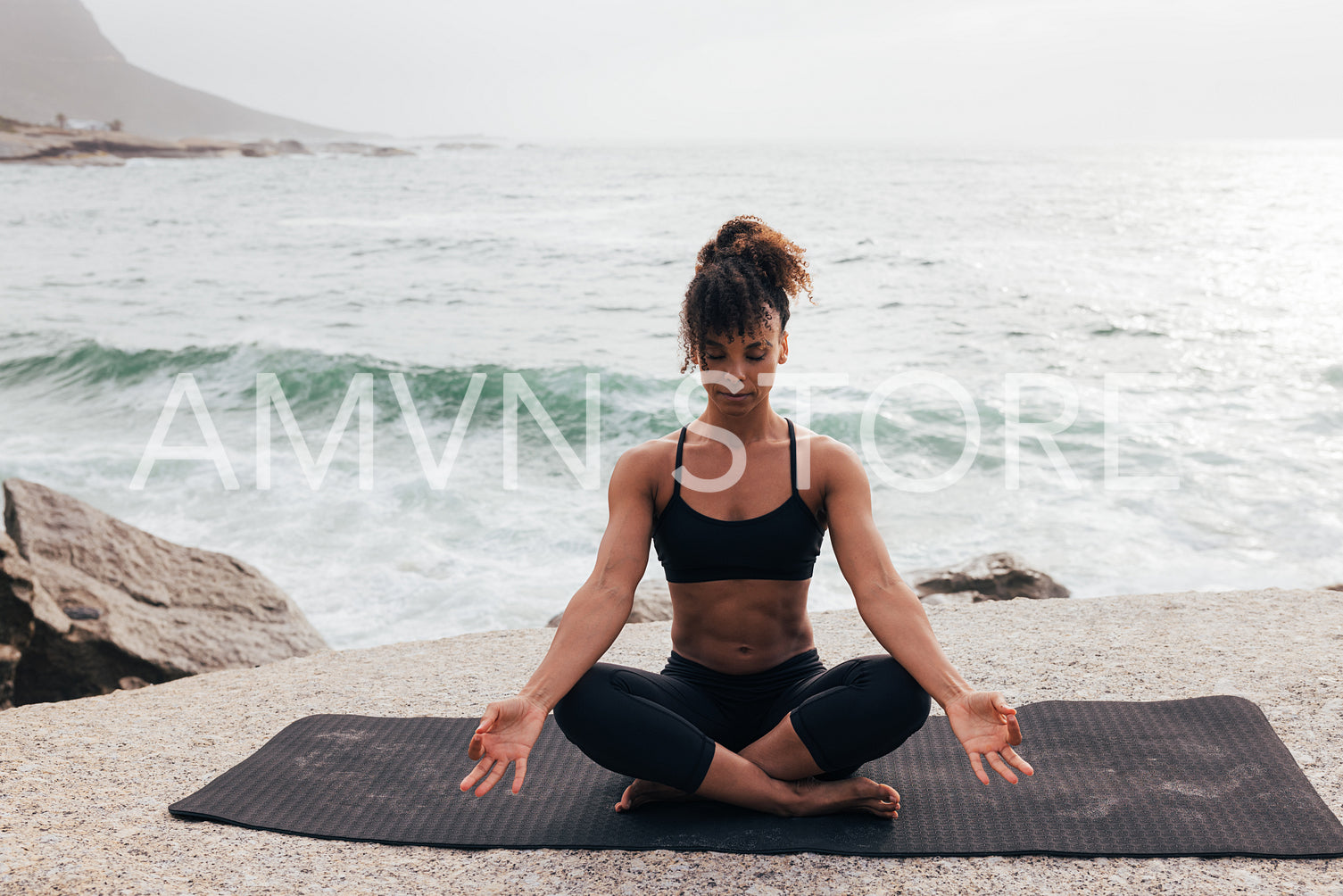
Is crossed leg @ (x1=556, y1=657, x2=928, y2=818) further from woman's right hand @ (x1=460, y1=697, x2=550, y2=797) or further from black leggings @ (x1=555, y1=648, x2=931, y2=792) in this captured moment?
woman's right hand @ (x1=460, y1=697, x2=550, y2=797)

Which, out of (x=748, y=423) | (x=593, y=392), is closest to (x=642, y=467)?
(x=748, y=423)

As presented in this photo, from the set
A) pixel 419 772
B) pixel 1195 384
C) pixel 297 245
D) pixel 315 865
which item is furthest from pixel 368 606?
pixel 297 245

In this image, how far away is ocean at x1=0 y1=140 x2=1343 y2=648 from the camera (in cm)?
763

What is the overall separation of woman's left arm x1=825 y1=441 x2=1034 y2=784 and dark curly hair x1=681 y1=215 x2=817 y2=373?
44cm

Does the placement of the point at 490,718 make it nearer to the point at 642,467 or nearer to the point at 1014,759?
the point at 642,467

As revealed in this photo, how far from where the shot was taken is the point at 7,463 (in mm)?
9117

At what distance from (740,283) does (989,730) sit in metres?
1.22

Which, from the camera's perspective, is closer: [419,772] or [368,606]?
[419,772]

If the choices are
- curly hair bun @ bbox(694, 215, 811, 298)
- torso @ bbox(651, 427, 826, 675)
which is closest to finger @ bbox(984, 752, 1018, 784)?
torso @ bbox(651, 427, 826, 675)

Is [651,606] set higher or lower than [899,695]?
lower

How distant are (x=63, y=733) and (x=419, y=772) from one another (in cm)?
141

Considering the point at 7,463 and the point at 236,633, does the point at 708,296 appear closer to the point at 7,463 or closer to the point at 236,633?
the point at 236,633

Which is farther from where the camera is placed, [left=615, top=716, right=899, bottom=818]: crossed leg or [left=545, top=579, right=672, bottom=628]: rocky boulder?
[left=545, top=579, right=672, bottom=628]: rocky boulder

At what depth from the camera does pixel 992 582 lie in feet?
18.3
